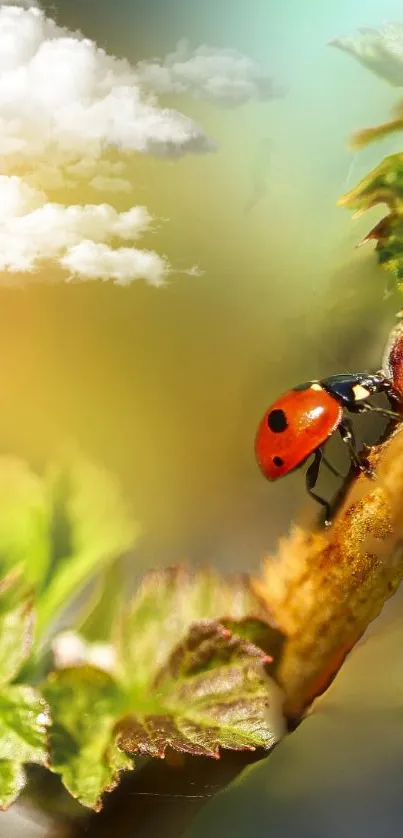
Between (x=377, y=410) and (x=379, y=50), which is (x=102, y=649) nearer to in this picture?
(x=377, y=410)

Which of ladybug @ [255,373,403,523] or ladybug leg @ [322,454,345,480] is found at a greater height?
ladybug @ [255,373,403,523]

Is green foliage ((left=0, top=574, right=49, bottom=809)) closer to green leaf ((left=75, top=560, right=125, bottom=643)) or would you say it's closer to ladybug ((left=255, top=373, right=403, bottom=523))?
green leaf ((left=75, top=560, right=125, bottom=643))

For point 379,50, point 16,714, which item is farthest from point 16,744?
point 379,50

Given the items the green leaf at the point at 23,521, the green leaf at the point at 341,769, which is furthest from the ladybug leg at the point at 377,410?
the green leaf at the point at 23,521

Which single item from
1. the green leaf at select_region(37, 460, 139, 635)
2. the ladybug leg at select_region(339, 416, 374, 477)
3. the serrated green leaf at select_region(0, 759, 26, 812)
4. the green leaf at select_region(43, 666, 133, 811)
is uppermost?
the ladybug leg at select_region(339, 416, 374, 477)

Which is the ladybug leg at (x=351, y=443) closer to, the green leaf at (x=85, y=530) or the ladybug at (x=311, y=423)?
the ladybug at (x=311, y=423)

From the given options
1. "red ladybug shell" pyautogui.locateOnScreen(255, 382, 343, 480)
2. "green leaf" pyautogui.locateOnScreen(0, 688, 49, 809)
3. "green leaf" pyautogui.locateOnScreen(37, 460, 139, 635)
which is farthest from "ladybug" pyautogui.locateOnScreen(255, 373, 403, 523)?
"green leaf" pyautogui.locateOnScreen(0, 688, 49, 809)
